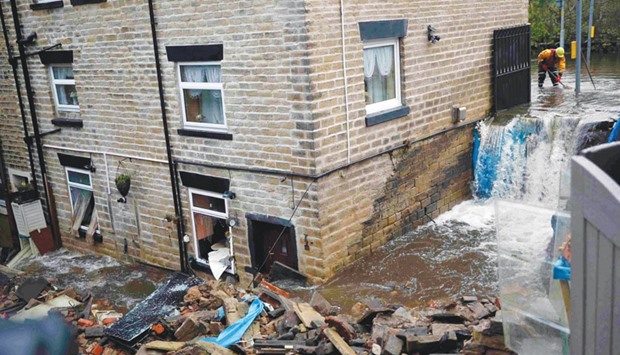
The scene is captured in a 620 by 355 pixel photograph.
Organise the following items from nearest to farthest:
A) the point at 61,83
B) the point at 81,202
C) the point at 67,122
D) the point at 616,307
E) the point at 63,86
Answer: the point at 616,307 < the point at 67,122 < the point at 61,83 < the point at 63,86 < the point at 81,202

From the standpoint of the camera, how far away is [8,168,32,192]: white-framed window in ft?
52.0

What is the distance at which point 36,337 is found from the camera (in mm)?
8938

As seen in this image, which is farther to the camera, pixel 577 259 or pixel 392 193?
pixel 392 193

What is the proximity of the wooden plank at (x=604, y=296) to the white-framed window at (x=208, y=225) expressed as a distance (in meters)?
8.45

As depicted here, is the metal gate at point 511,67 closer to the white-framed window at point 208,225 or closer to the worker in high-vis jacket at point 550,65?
the worker in high-vis jacket at point 550,65

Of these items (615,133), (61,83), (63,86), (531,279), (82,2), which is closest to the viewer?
(531,279)

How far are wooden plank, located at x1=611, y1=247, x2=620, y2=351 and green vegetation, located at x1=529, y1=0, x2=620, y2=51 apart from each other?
28.8 meters

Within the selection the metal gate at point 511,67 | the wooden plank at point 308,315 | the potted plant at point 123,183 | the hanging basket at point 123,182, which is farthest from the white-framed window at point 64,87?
the metal gate at point 511,67

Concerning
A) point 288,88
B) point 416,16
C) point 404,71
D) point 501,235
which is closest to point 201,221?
point 288,88

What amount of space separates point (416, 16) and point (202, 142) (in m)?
4.62

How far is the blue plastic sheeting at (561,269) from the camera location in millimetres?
4531

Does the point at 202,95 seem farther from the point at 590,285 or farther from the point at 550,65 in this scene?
the point at 550,65

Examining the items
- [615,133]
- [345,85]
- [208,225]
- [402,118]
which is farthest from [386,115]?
[208,225]

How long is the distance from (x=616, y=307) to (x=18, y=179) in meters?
15.9
